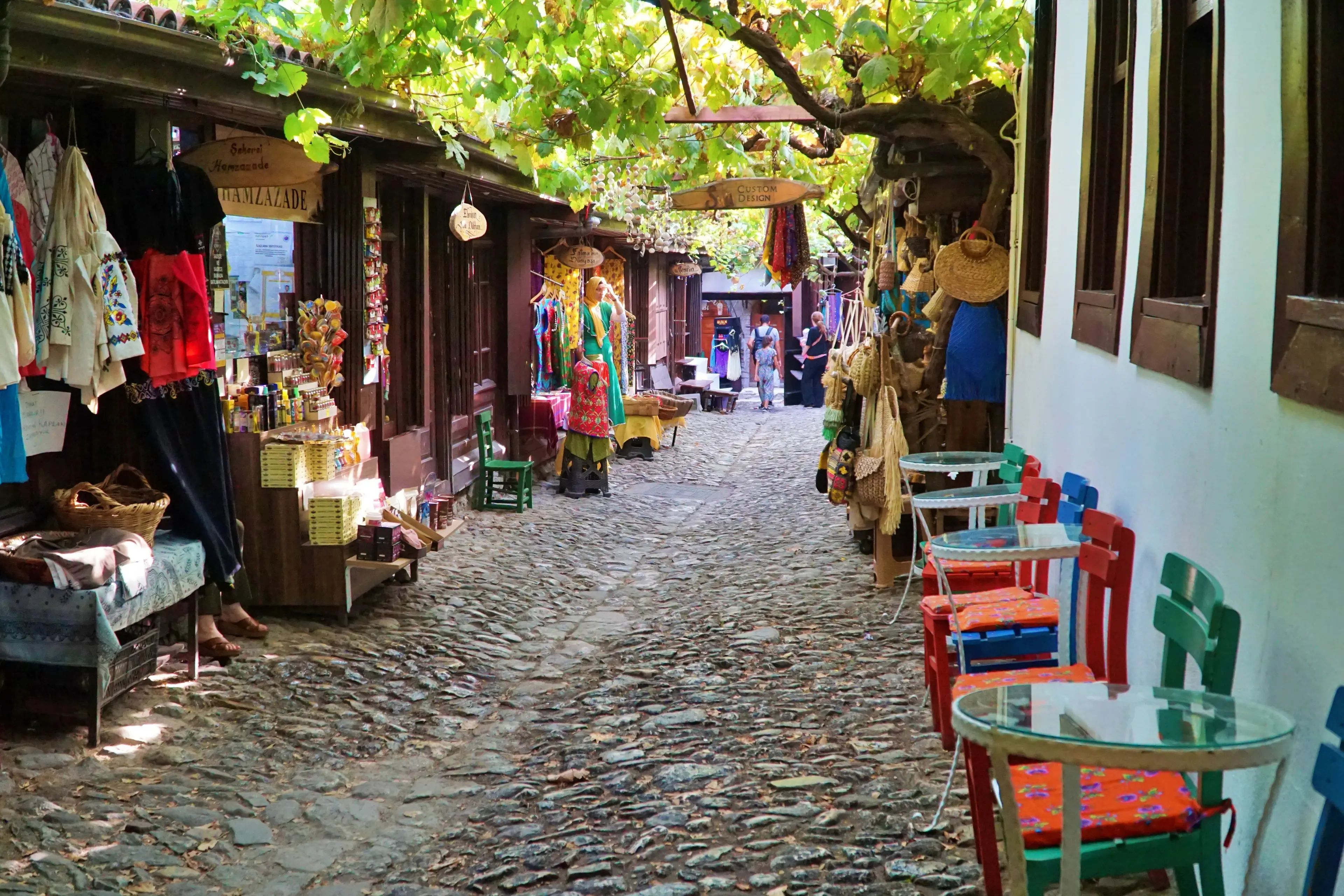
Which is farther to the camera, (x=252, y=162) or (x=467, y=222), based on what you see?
(x=467, y=222)

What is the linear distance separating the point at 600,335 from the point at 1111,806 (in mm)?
11338

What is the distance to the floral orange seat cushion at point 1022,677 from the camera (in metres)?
3.81

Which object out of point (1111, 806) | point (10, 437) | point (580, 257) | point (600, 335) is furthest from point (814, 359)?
point (1111, 806)

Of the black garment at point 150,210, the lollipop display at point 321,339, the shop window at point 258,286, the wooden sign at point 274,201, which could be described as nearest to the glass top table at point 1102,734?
the black garment at point 150,210

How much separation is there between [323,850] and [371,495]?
11.8 feet

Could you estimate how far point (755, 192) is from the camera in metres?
9.73

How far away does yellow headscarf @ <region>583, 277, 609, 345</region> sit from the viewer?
13820 mm

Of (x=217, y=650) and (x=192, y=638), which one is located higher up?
(x=192, y=638)

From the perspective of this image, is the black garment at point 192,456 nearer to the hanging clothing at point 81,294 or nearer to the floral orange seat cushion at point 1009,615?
the hanging clothing at point 81,294

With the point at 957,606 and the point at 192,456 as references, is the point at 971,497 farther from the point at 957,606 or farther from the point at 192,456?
the point at 192,456

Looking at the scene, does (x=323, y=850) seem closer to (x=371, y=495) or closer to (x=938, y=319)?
(x=371, y=495)

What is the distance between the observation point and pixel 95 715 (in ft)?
17.8

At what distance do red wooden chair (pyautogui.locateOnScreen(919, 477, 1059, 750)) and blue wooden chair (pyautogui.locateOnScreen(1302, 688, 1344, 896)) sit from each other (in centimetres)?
209

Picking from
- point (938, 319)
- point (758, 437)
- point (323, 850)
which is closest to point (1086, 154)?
point (938, 319)
